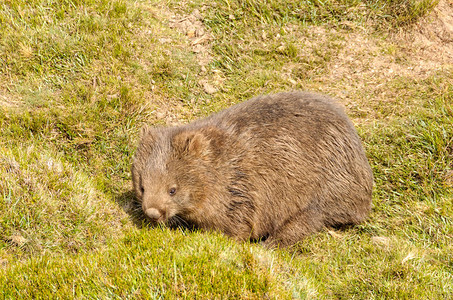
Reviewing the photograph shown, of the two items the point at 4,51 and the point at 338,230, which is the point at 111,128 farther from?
the point at 338,230

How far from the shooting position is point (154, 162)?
433 cm

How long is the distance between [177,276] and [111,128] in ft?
8.38

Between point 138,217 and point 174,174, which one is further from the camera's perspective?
point 138,217

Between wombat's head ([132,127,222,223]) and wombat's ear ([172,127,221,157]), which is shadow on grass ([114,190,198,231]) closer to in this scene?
wombat's head ([132,127,222,223])

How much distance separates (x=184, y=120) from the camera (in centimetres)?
596

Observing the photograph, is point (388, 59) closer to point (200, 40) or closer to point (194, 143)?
point (200, 40)

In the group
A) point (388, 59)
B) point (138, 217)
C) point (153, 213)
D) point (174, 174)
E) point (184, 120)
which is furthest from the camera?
point (388, 59)

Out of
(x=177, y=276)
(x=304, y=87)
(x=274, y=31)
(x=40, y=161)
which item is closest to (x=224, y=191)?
(x=177, y=276)

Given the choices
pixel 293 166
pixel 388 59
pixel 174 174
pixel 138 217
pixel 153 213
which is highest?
pixel 388 59

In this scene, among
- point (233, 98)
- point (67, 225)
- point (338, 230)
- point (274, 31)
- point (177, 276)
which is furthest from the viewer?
point (274, 31)

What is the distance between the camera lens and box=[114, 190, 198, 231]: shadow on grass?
4.55 meters

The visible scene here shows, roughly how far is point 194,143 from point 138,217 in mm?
1044

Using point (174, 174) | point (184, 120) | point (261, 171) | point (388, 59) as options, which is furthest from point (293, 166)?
point (388, 59)

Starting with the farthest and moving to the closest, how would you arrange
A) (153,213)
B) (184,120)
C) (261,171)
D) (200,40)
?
(200,40) → (184,120) → (261,171) → (153,213)
